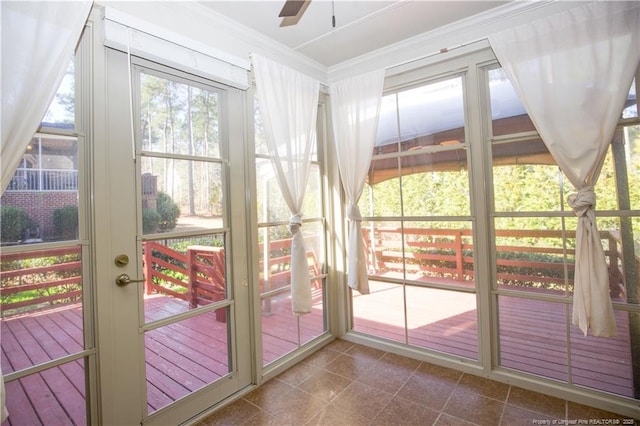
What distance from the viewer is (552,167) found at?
76.9 inches

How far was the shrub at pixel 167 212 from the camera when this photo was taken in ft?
5.65

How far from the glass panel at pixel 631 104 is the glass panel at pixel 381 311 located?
1.78m

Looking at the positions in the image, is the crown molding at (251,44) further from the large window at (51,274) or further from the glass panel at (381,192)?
the glass panel at (381,192)

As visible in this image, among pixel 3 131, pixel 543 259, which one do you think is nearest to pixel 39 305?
pixel 3 131

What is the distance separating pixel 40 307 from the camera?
1353 mm

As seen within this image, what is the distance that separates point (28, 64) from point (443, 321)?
284 cm

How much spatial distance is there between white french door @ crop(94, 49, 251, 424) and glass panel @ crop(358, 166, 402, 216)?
1.11 metres

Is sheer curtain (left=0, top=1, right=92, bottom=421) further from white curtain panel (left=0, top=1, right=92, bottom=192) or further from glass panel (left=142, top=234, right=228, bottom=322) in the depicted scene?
glass panel (left=142, top=234, right=228, bottom=322)

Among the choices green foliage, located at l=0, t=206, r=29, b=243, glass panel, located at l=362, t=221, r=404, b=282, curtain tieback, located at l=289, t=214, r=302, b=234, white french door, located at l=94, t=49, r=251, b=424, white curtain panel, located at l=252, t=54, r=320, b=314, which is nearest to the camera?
green foliage, located at l=0, t=206, r=29, b=243

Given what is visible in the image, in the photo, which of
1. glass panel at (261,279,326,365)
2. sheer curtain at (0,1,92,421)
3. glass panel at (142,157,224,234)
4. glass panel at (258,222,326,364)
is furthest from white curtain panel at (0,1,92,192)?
glass panel at (261,279,326,365)

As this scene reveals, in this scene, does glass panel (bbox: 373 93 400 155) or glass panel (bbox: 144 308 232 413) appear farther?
glass panel (bbox: 373 93 400 155)

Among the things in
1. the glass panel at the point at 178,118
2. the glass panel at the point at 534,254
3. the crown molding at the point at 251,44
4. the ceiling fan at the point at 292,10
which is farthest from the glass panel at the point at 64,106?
the glass panel at the point at 534,254

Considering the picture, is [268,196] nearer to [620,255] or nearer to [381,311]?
[381,311]

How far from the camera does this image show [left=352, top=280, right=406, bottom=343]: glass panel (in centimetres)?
258
